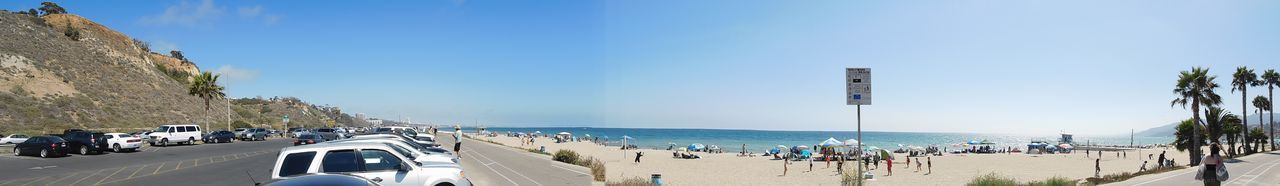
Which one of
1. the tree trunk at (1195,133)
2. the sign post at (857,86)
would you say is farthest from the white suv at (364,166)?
the tree trunk at (1195,133)

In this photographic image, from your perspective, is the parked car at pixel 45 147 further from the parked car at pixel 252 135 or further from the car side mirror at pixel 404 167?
the car side mirror at pixel 404 167

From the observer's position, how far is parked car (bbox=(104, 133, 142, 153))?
97.6 ft

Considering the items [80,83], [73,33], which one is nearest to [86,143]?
[80,83]

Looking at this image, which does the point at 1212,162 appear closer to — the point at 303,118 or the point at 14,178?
the point at 14,178

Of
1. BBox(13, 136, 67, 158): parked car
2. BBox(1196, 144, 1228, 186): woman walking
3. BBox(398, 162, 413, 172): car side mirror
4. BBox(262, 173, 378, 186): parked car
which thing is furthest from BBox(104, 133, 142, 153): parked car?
BBox(1196, 144, 1228, 186): woman walking

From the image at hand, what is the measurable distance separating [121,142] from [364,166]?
87.3 ft

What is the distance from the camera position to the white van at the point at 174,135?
36969 mm

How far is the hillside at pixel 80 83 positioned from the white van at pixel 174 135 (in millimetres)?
13076

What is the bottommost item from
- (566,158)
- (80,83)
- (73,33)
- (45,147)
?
(566,158)

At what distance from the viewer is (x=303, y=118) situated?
111 metres

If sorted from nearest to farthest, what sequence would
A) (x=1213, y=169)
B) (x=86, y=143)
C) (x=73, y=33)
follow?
(x=1213, y=169) < (x=86, y=143) < (x=73, y=33)

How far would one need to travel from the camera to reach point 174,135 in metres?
38.2

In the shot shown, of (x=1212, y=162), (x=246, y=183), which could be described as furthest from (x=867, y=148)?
(x=246, y=183)

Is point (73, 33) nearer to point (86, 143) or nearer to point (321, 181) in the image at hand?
point (86, 143)
